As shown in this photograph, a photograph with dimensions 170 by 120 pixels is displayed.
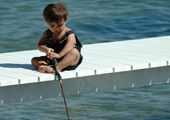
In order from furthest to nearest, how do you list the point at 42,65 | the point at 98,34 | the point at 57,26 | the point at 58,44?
1. the point at 98,34
2. the point at 58,44
3. the point at 42,65
4. the point at 57,26

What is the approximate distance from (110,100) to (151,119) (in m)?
1.07

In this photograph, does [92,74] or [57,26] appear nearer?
[57,26]

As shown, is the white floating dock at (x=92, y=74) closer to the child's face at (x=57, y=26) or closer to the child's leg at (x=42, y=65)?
the child's leg at (x=42, y=65)

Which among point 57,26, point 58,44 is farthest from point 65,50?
point 57,26

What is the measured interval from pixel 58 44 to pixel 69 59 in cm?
27

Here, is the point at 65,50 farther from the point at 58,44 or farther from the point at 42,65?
the point at 42,65

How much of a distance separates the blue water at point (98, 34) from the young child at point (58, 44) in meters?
1.84

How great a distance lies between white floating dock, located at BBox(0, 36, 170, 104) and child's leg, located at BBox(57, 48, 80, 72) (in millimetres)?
94

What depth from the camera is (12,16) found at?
12562mm

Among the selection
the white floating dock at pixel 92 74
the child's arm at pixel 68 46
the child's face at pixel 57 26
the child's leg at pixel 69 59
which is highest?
the child's face at pixel 57 26

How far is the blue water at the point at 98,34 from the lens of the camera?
6576mm

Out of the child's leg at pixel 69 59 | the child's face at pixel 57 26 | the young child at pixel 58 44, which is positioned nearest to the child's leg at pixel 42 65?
the young child at pixel 58 44

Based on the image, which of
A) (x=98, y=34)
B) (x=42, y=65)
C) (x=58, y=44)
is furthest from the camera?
(x=98, y=34)

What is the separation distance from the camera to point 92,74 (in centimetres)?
471
